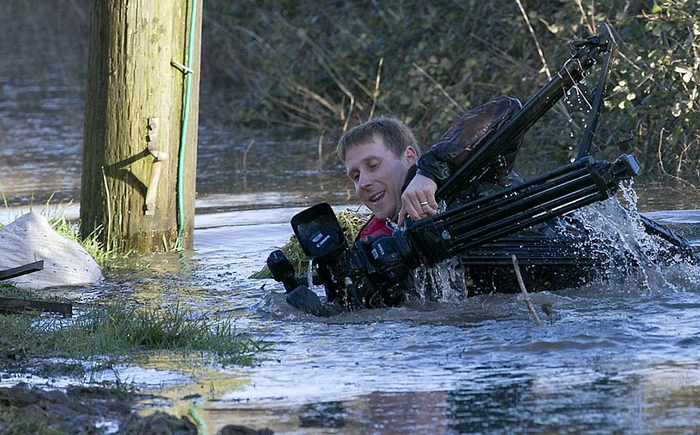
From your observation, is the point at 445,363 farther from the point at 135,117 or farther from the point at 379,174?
the point at 135,117

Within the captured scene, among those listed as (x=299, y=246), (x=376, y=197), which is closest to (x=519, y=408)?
(x=376, y=197)

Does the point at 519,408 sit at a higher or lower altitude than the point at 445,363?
lower

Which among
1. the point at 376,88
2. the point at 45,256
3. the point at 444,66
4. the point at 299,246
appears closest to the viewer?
the point at 45,256

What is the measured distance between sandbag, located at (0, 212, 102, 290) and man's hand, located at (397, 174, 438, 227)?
6.93ft

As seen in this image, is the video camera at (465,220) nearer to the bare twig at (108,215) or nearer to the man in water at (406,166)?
the man in water at (406,166)

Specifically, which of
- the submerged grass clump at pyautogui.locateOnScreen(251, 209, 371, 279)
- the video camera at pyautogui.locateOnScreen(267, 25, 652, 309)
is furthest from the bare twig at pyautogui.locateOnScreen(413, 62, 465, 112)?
the video camera at pyautogui.locateOnScreen(267, 25, 652, 309)

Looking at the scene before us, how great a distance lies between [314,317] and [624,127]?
5.04m

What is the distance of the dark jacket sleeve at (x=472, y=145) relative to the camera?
18.4ft

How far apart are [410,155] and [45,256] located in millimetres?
2047

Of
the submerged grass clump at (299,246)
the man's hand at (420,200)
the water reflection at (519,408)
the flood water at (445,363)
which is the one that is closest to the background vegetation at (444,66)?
the flood water at (445,363)

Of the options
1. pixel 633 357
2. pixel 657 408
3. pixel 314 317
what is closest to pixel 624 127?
pixel 314 317

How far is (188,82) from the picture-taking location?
292 inches

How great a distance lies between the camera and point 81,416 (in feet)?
12.7

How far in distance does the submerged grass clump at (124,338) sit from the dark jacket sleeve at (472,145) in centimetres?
114
